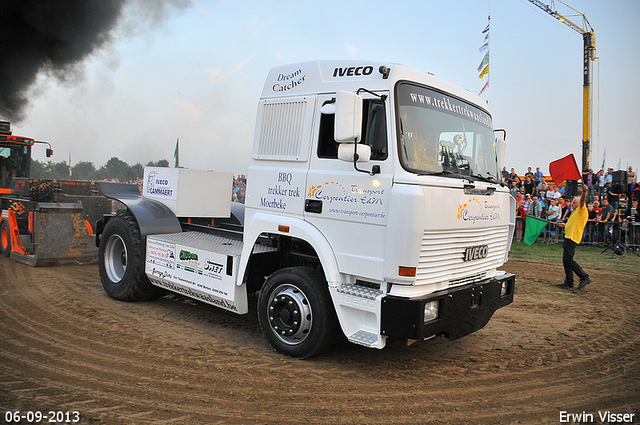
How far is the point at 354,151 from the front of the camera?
3.92 metres

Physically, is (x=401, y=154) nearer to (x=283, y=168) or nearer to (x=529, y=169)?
(x=283, y=168)

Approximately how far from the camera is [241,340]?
201 inches

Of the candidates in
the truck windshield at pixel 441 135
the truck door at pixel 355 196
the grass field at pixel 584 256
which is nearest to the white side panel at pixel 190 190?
the truck door at pixel 355 196

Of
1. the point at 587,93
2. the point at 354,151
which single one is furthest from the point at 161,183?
the point at 587,93

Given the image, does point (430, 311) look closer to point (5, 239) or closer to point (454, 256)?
point (454, 256)

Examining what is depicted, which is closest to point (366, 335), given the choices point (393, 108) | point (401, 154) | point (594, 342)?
point (401, 154)

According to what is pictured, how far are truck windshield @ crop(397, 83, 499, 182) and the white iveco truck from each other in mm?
15

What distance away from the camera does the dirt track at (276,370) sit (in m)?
3.48

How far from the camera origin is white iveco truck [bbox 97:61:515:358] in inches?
152

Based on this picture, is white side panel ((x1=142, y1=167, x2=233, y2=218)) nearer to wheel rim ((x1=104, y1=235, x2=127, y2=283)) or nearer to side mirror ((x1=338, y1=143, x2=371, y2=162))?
wheel rim ((x1=104, y1=235, x2=127, y2=283))

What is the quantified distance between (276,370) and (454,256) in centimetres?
208

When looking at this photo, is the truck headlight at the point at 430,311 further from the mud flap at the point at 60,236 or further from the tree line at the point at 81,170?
the tree line at the point at 81,170

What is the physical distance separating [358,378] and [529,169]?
1729 cm

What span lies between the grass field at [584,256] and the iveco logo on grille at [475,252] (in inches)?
315
